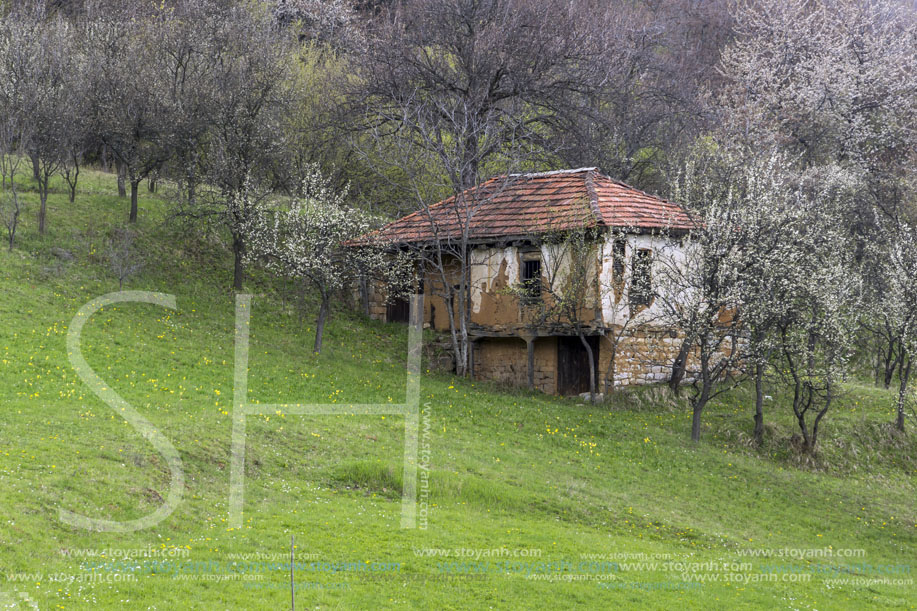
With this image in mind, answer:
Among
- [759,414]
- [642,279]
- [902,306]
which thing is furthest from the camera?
[642,279]

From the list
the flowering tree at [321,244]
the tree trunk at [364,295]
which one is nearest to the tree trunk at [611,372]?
the flowering tree at [321,244]

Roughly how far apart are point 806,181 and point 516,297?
15.2 m

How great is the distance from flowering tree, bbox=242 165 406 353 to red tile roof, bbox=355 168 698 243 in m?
0.86

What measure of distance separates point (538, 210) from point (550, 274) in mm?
2635

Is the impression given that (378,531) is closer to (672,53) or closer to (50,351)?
(50,351)

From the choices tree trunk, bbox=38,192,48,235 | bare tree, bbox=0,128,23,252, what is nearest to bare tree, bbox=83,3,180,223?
tree trunk, bbox=38,192,48,235

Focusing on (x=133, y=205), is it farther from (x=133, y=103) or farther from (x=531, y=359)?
(x=531, y=359)

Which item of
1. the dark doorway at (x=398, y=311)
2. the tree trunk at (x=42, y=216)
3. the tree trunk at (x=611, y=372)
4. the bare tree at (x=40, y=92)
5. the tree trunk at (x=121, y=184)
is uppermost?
the bare tree at (x=40, y=92)

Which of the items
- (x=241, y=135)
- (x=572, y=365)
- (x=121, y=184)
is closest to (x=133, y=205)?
(x=121, y=184)

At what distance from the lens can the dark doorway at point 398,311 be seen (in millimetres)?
33422

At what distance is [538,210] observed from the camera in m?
29.6

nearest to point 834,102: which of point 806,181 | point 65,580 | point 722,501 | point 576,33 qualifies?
point 806,181

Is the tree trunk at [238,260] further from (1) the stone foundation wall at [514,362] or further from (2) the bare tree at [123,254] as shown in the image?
(1) the stone foundation wall at [514,362]

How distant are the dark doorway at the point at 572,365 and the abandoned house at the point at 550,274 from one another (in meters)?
0.03
